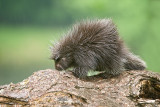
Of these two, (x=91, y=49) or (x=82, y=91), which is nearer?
(x=82, y=91)

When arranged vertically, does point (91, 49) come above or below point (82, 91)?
above

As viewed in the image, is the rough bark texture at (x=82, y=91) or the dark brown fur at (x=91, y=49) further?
the dark brown fur at (x=91, y=49)

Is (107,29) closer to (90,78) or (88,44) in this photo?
(88,44)

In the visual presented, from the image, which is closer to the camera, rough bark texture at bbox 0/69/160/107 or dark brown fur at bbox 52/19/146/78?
rough bark texture at bbox 0/69/160/107

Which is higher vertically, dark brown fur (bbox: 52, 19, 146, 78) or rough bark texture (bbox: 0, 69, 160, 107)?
dark brown fur (bbox: 52, 19, 146, 78)
